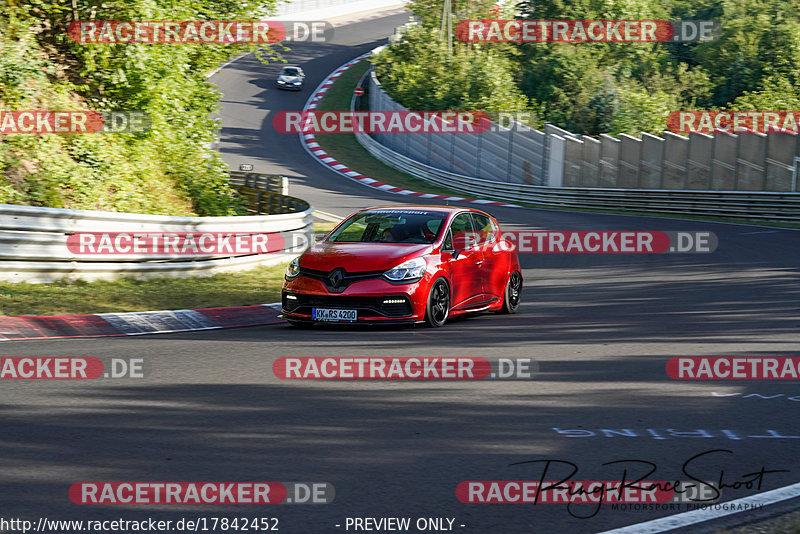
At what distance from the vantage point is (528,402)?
7.37 metres

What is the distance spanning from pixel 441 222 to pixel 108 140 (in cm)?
810

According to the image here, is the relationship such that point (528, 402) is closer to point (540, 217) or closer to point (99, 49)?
point (99, 49)

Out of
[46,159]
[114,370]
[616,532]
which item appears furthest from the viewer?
[46,159]

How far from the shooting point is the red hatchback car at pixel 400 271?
1098 cm

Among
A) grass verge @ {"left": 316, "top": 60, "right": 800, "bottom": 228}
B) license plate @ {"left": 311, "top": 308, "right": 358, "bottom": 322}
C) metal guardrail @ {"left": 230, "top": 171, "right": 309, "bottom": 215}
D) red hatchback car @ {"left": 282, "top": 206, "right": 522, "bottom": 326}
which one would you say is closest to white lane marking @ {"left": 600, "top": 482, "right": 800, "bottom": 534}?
red hatchback car @ {"left": 282, "top": 206, "right": 522, "bottom": 326}

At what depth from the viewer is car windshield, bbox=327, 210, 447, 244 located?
12000 millimetres

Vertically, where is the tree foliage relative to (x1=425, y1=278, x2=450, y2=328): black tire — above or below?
above

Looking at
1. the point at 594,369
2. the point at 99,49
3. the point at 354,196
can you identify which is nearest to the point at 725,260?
the point at 594,369

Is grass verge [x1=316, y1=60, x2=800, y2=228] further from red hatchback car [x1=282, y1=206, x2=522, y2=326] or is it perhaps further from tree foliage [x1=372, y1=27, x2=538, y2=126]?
red hatchback car [x1=282, y1=206, x2=522, y2=326]

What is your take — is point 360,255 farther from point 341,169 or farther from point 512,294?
point 341,169

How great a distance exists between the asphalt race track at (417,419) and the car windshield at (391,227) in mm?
1231

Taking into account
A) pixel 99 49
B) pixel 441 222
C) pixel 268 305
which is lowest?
pixel 268 305

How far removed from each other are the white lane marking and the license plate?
20.8ft

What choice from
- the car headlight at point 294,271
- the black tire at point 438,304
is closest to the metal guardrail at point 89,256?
the car headlight at point 294,271
